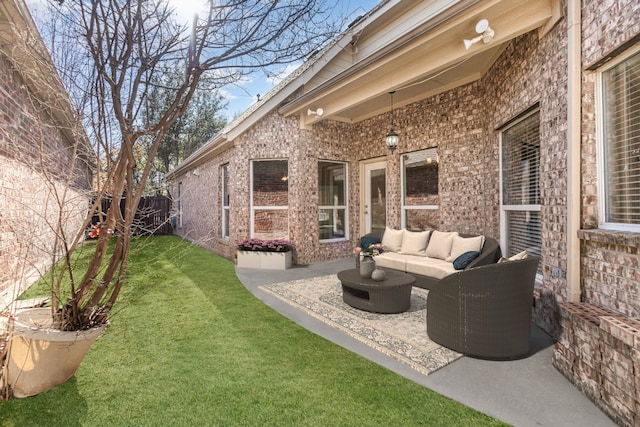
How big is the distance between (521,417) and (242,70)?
11.2 feet

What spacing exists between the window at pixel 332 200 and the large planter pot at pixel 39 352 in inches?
231

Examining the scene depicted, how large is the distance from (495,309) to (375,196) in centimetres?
527

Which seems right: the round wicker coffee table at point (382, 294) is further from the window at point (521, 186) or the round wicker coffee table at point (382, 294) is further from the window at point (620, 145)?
the window at point (620, 145)

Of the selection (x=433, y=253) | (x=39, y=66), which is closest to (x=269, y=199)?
(x=433, y=253)

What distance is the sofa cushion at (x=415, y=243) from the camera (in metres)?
5.69

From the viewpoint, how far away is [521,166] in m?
4.35

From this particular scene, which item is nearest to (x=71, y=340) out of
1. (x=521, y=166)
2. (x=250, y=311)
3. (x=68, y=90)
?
(x=68, y=90)

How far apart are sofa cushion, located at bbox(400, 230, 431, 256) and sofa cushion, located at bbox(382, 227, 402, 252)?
6.2 inches

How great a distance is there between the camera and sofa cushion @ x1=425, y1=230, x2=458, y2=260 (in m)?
5.22

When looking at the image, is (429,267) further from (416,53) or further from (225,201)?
(225,201)

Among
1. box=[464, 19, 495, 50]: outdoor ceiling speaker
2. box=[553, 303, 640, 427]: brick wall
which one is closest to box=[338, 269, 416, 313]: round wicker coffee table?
box=[553, 303, 640, 427]: brick wall

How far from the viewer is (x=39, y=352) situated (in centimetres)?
216

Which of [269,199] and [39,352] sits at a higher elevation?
[269,199]

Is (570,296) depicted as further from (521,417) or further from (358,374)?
(358,374)
